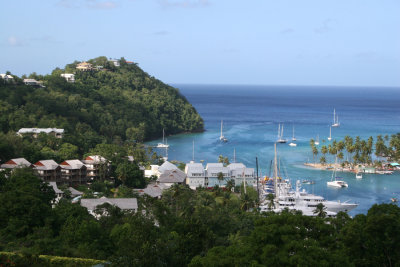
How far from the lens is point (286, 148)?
57.8m

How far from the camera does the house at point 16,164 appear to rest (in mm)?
30703

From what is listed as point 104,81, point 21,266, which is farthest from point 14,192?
point 104,81

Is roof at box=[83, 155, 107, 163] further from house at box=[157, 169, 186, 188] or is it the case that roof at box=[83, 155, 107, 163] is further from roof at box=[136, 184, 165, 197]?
house at box=[157, 169, 186, 188]

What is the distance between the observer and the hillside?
48.4 metres

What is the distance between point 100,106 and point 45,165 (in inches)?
1259

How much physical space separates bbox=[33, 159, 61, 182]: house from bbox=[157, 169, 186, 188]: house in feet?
23.2

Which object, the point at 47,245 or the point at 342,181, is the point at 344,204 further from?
the point at 47,245

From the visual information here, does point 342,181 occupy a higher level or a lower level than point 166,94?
lower

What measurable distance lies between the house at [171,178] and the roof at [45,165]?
7360 millimetres

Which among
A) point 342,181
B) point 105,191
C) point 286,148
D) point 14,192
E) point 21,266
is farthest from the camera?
point 286,148

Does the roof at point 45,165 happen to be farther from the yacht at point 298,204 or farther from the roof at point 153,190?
the yacht at point 298,204

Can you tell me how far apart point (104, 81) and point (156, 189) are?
4743 centimetres

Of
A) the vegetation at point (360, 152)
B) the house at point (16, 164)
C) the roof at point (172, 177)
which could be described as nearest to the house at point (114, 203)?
the house at point (16, 164)

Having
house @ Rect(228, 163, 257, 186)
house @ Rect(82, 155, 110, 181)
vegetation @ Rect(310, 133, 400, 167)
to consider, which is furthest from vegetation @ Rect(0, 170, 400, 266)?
vegetation @ Rect(310, 133, 400, 167)
